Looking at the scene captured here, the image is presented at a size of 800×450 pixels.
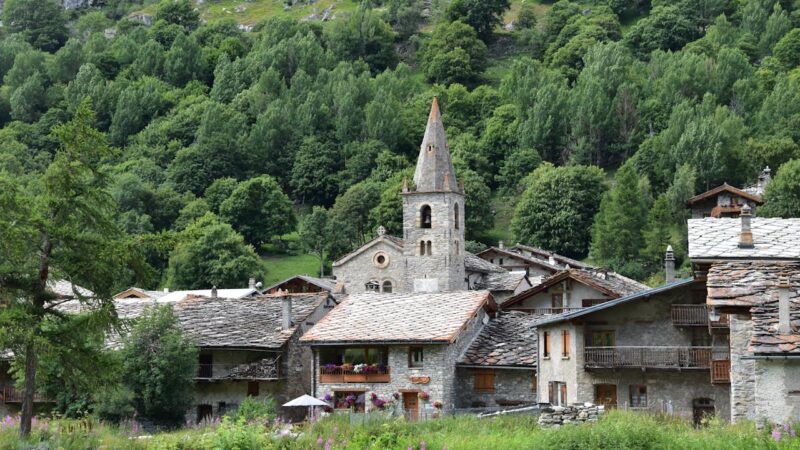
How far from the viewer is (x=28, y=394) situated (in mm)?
31844

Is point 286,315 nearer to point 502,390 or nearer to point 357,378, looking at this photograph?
point 357,378

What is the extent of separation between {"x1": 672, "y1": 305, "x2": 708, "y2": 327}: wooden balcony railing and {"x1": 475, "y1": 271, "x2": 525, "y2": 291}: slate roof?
3218cm

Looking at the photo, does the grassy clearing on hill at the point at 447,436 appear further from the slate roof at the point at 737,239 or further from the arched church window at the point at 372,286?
the arched church window at the point at 372,286

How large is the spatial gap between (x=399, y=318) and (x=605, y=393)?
9.28 meters

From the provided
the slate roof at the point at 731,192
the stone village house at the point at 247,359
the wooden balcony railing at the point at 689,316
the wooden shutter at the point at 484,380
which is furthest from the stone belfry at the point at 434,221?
the wooden balcony railing at the point at 689,316

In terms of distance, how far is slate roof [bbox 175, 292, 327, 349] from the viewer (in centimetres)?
5091

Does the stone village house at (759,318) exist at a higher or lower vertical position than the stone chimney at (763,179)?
lower

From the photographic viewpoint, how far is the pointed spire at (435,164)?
3159 inches

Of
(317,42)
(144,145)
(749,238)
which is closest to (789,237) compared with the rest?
(749,238)

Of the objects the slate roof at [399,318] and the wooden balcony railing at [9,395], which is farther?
the wooden balcony railing at [9,395]

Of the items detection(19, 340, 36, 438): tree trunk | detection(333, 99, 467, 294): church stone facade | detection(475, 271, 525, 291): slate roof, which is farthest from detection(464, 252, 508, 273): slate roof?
detection(19, 340, 36, 438): tree trunk

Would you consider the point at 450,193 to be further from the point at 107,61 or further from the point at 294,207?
the point at 107,61

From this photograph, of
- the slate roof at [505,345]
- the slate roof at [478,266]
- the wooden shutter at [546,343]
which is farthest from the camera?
the slate roof at [478,266]

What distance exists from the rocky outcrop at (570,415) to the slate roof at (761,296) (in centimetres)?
366
